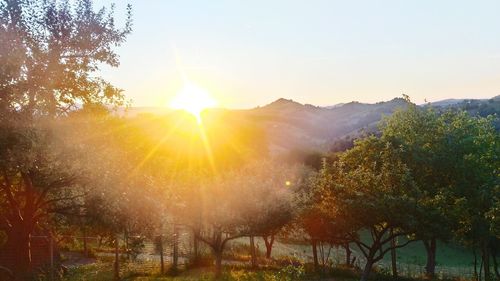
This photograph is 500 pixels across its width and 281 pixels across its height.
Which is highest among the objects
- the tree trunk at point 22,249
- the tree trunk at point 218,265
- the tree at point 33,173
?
the tree at point 33,173

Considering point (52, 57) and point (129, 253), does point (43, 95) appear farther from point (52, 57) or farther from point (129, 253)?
point (129, 253)

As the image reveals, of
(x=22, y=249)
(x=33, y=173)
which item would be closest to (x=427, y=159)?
(x=33, y=173)

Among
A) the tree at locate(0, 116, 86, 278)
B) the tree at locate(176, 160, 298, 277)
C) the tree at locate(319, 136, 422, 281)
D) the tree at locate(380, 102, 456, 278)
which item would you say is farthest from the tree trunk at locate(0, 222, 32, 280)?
the tree at locate(380, 102, 456, 278)

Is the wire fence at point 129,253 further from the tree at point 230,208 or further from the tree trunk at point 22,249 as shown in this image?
the tree at point 230,208

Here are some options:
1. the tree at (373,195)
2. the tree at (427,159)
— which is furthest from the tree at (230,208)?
the tree at (427,159)

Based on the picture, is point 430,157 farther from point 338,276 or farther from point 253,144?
point 253,144

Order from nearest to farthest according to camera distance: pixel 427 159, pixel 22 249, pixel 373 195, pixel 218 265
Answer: pixel 22 249
pixel 373 195
pixel 427 159
pixel 218 265

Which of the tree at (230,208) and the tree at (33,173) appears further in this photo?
the tree at (230,208)

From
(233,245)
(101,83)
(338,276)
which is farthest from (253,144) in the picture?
(101,83)

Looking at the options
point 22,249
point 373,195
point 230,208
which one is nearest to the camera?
point 22,249

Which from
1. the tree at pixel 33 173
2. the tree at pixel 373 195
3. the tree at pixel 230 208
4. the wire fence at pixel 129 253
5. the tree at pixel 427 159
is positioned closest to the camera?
the tree at pixel 33 173

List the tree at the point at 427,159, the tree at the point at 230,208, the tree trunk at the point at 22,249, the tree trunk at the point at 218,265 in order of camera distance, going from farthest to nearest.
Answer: the tree at the point at 230,208 < the tree trunk at the point at 218,265 < the tree at the point at 427,159 < the tree trunk at the point at 22,249

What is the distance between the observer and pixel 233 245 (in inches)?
1741

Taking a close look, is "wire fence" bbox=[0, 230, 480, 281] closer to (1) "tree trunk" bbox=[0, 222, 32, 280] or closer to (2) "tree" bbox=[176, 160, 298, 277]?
(1) "tree trunk" bbox=[0, 222, 32, 280]
